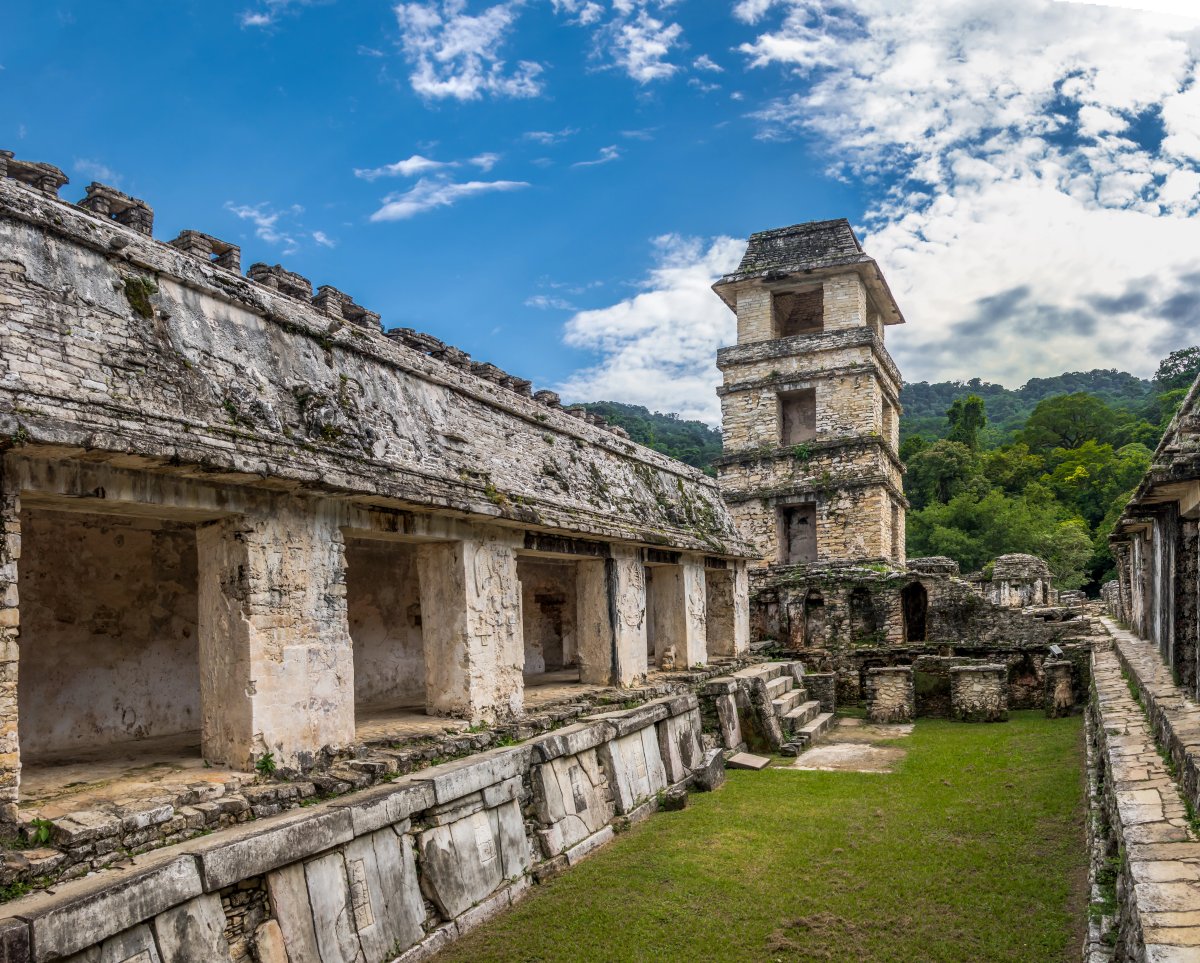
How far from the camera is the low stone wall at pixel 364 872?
4098 millimetres

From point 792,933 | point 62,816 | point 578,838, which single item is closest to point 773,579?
point 578,838

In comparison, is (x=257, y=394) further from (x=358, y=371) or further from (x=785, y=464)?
(x=785, y=464)

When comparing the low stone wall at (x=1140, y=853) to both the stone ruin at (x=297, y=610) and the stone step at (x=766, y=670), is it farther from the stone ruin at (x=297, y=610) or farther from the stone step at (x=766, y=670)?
the stone step at (x=766, y=670)

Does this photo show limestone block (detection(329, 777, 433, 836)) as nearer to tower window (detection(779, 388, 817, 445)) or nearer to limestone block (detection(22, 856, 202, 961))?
limestone block (detection(22, 856, 202, 961))

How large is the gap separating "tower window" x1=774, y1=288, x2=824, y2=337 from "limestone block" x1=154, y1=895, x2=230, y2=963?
21649 mm

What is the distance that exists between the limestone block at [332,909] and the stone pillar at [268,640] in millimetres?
715

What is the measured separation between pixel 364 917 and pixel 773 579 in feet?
51.4

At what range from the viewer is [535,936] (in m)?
6.05

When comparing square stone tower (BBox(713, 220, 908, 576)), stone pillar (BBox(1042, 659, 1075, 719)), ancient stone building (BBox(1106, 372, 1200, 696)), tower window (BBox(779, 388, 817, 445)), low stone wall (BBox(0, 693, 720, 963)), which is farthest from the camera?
tower window (BBox(779, 388, 817, 445))

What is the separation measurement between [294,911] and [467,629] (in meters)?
2.82

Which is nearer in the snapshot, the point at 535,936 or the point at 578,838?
the point at 535,936

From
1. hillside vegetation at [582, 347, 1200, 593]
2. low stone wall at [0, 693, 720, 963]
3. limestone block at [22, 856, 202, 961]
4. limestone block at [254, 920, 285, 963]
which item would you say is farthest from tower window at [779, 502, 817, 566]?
limestone block at [22, 856, 202, 961]

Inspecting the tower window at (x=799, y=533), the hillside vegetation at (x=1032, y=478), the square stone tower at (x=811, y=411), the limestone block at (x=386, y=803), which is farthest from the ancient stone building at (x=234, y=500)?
the hillside vegetation at (x=1032, y=478)

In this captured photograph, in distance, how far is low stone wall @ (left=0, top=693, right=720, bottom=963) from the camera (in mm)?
4098
